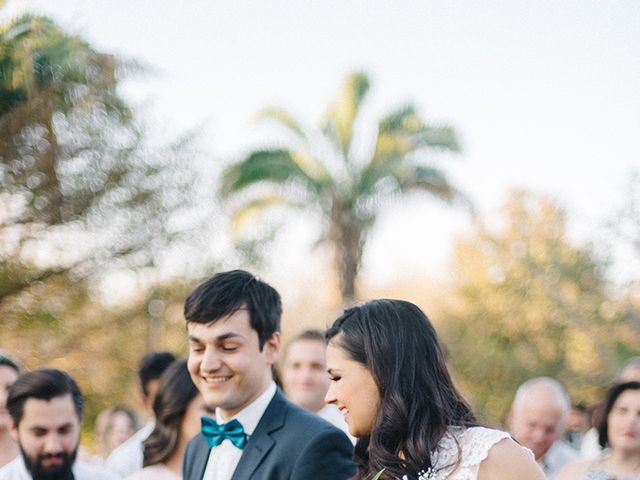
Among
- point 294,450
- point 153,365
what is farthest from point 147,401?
point 294,450

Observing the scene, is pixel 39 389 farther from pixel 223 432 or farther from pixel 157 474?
pixel 223 432

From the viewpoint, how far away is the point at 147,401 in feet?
28.1

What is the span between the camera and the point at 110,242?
17.7 metres

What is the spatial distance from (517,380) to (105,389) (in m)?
14.9

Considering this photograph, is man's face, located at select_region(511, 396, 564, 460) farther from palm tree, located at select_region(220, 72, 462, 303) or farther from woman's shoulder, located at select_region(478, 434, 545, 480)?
palm tree, located at select_region(220, 72, 462, 303)

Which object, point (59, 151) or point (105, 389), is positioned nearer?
point (59, 151)

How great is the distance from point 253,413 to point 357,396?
1172mm

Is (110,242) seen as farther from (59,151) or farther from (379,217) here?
(379,217)

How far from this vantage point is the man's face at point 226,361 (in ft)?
15.4

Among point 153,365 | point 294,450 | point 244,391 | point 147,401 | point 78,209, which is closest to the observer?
point 294,450

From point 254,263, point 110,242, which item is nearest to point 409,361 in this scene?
point 110,242

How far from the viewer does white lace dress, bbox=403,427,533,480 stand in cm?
342

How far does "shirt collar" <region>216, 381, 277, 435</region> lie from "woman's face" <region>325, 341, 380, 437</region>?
1089mm

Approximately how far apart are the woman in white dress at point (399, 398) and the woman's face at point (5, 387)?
10.3ft
